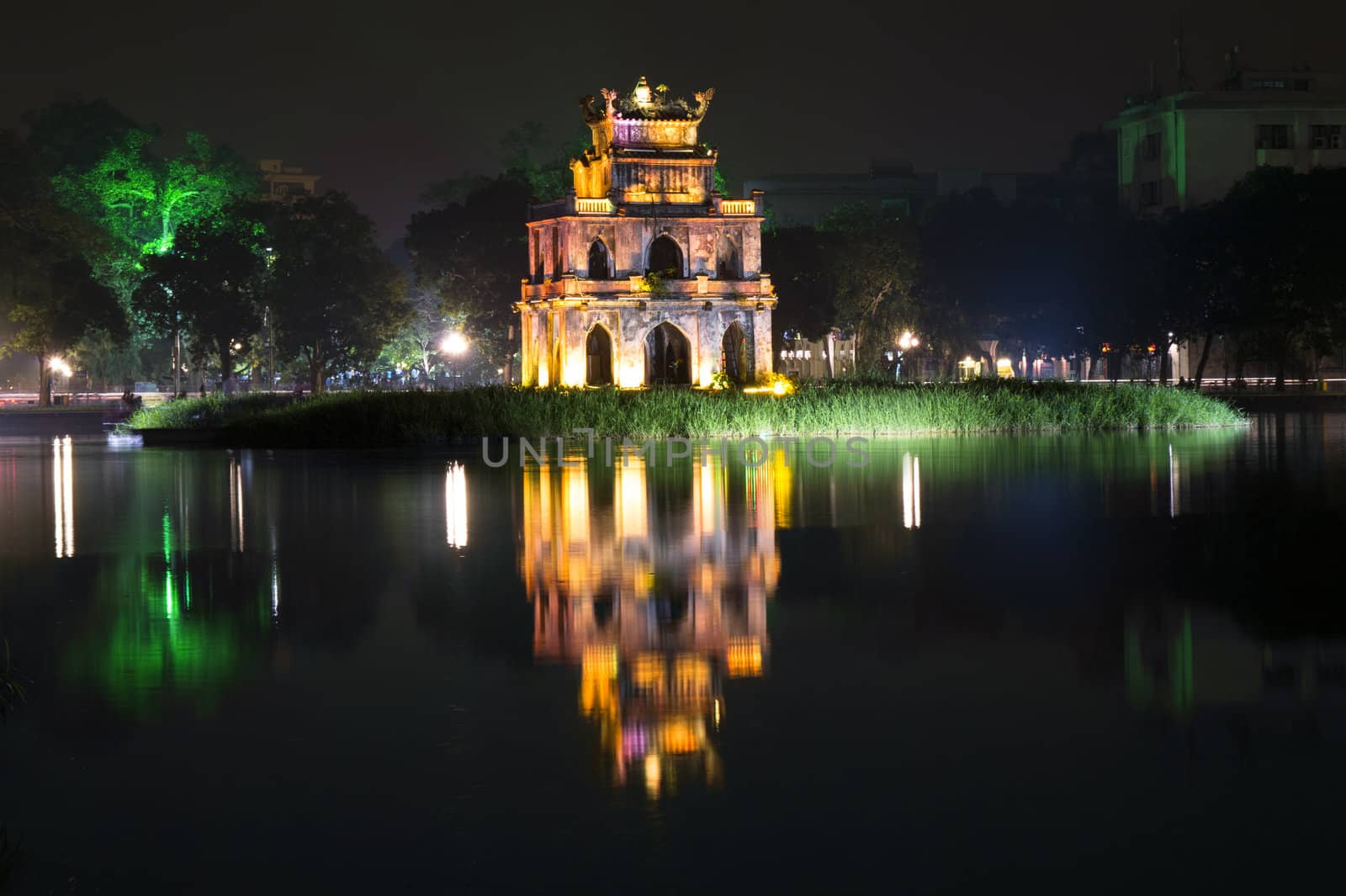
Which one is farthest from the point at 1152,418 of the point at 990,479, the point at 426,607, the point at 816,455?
the point at 426,607

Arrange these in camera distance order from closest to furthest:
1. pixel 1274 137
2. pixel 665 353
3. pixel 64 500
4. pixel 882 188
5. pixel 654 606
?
pixel 654 606
pixel 64 500
pixel 665 353
pixel 1274 137
pixel 882 188

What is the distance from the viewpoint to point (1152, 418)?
49062mm

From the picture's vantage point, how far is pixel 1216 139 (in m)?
105

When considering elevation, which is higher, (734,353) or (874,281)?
(874,281)

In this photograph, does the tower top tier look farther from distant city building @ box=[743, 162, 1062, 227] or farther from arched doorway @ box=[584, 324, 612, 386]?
distant city building @ box=[743, 162, 1062, 227]

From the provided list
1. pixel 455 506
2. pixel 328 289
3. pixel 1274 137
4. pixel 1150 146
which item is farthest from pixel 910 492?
pixel 1274 137

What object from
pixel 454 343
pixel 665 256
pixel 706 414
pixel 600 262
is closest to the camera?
pixel 706 414

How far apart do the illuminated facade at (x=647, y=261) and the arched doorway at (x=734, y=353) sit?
5 cm

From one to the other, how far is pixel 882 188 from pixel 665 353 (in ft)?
258

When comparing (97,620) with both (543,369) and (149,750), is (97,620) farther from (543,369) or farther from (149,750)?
(543,369)

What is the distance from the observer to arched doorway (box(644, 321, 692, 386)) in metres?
72.4

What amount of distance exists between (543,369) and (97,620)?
192ft

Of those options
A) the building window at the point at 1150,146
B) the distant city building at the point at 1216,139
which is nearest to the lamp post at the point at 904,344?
the distant city building at the point at 1216,139

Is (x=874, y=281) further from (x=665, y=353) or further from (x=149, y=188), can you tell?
(x=149, y=188)
